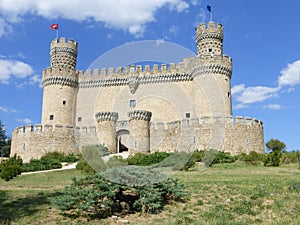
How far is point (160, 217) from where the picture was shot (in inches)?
377

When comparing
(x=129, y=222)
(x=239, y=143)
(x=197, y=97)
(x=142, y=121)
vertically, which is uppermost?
(x=197, y=97)

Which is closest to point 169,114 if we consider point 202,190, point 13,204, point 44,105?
point 44,105

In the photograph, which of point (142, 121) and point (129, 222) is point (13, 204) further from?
point (142, 121)

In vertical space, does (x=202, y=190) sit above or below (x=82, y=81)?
below

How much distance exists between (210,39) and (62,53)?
55.7 ft

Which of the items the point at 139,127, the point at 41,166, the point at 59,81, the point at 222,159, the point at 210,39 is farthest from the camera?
the point at 59,81

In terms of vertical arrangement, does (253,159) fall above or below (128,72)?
below

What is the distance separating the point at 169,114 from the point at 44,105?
1443 centimetres

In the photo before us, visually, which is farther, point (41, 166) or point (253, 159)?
point (41, 166)

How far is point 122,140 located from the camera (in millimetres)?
33250

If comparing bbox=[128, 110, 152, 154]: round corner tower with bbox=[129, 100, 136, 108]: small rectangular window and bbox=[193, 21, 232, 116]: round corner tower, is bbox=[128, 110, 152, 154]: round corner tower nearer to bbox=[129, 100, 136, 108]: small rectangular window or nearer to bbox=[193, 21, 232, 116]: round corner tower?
bbox=[129, 100, 136, 108]: small rectangular window

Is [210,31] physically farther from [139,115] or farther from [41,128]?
[41,128]

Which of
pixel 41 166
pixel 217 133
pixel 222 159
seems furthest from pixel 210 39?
pixel 41 166

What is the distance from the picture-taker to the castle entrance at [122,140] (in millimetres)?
31347
